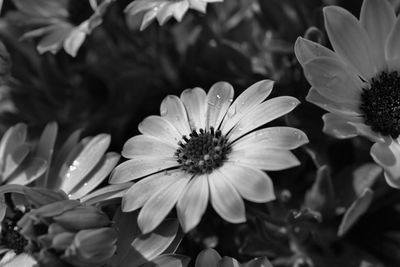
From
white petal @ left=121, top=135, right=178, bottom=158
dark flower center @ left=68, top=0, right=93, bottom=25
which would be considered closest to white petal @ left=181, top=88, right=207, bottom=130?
white petal @ left=121, top=135, right=178, bottom=158

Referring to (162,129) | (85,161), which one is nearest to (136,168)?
(162,129)

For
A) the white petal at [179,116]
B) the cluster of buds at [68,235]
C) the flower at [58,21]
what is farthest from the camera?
the flower at [58,21]

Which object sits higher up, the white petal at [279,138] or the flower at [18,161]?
the flower at [18,161]

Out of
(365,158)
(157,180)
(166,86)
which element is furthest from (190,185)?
(166,86)

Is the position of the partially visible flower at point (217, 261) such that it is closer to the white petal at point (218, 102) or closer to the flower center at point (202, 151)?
the flower center at point (202, 151)

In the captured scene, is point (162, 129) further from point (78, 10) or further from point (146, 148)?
point (78, 10)

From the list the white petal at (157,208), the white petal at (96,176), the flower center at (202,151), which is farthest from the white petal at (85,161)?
the white petal at (157,208)

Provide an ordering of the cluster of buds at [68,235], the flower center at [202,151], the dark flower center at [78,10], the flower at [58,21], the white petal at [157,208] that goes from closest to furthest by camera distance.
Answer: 1. the cluster of buds at [68,235]
2. the white petal at [157,208]
3. the flower center at [202,151]
4. the flower at [58,21]
5. the dark flower center at [78,10]
